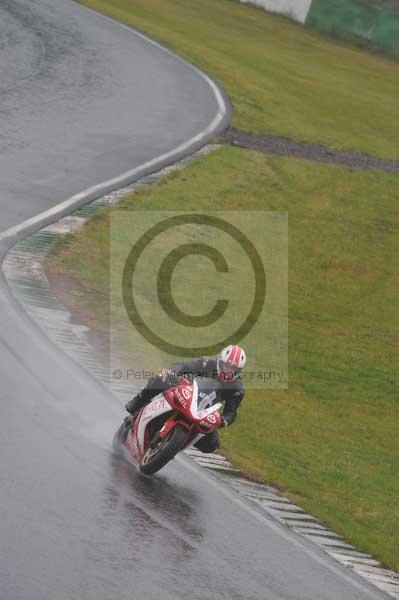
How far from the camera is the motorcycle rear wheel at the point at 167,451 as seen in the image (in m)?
9.92

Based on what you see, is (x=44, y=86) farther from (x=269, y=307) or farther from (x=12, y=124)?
(x=269, y=307)

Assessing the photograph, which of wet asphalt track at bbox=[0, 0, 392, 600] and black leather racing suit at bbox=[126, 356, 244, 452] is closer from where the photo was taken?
wet asphalt track at bbox=[0, 0, 392, 600]

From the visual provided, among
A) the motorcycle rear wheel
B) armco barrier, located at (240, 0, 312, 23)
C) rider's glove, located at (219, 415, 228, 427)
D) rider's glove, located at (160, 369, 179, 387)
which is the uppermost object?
rider's glove, located at (160, 369, 179, 387)

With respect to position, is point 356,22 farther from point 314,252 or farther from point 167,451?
point 167,451

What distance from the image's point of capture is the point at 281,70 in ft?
120

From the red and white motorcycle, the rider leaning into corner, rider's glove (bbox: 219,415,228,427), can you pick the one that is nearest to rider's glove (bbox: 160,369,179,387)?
the rider leaning into corner

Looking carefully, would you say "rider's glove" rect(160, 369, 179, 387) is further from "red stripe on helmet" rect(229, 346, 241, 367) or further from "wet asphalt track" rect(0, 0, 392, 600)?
"wet asphalt track" rect(0, 0, 392, 600)

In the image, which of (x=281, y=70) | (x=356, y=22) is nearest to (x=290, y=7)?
(x=356, y=22)

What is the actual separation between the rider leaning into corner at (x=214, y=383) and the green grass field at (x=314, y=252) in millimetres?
858

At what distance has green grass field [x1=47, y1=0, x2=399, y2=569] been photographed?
40.0 ft

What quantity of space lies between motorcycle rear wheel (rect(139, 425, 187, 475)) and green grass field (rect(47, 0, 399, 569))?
1392mm

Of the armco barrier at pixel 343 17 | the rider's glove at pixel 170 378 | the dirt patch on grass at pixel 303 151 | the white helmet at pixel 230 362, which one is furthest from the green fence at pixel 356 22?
the white helmet at pixel 230 362

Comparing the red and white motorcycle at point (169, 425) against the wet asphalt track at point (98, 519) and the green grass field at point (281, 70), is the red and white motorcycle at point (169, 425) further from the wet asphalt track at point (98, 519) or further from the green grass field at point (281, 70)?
the green grass field at point (281, 70)

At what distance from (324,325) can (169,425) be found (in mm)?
8555
